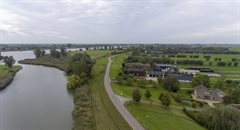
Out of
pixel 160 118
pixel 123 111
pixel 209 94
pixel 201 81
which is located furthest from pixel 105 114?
pixel 201 81

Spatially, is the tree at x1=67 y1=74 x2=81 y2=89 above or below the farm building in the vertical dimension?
above

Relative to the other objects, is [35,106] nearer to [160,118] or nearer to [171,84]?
[160,118]

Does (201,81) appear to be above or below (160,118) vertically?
above

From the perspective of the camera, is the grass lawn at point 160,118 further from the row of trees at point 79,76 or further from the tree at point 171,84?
the row of trees at point 79,76

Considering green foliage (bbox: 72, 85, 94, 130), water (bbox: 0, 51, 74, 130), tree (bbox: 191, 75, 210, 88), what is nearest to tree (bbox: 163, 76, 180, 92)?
tree (bbox: 191, 75, 210, 88)

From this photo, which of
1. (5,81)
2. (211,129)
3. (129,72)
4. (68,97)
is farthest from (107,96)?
(5,81)

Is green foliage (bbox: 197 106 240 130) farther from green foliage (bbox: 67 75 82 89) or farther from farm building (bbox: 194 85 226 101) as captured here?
green foliage (bbox: 67 75 82 89)

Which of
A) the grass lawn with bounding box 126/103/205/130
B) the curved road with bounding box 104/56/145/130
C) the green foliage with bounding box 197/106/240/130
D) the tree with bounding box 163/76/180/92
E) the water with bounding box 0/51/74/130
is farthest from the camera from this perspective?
the tree with bounding box 163/76/180/92

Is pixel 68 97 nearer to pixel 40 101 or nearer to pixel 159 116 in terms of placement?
pixel 40 101

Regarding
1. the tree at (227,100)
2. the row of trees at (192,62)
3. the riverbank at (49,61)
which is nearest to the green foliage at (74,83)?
the tree at (227,100)
